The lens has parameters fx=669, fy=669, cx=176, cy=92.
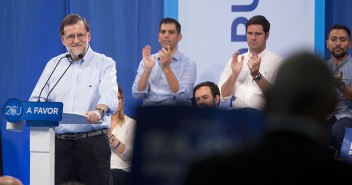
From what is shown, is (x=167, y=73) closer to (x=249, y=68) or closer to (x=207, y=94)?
(x=207, y=94)

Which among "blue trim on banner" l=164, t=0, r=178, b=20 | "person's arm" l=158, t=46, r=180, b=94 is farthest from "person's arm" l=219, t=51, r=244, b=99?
"blue trim on banner" l=164, t=0, r=178, b=20

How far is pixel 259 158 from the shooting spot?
1004 millimetres

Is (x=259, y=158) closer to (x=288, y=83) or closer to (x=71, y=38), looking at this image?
(x=288, y=83)

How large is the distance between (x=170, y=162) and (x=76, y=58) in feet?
13.8

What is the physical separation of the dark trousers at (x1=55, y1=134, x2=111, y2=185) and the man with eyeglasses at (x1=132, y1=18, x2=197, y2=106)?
3.16 feet

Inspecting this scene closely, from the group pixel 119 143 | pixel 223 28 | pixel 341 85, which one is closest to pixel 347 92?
pixel 341 85

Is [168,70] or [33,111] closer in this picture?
[33,111]

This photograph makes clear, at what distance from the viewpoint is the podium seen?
419 centimetres

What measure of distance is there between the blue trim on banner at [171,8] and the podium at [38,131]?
2.49 metres

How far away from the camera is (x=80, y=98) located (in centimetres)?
500

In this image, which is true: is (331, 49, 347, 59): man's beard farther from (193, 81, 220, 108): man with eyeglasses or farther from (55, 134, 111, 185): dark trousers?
(55, 134, 111, 185): dark trousers

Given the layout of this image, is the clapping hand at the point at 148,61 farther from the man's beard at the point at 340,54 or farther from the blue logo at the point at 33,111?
the blue logo at the point at 33,111

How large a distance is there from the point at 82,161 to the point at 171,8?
2.19m

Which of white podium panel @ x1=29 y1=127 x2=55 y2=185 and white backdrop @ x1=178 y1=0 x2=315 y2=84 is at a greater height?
white backdrop @ x1=178 y1=0 x2=315 y2=84
